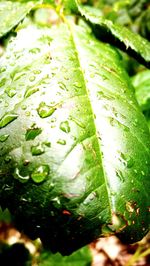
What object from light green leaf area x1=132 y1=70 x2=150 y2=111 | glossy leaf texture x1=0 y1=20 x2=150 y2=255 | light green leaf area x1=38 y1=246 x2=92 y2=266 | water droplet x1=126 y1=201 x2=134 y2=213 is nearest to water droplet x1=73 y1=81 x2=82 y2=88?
glossy leaf texture x1=0 y1=20 x2=150 y2=255

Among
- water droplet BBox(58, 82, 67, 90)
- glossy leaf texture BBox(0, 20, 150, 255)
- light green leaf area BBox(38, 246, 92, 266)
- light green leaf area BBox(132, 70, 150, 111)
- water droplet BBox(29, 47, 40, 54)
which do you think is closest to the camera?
glossy leaf texture BBox(0, 20, 150, 255)

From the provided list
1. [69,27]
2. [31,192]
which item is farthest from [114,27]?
[31,192]

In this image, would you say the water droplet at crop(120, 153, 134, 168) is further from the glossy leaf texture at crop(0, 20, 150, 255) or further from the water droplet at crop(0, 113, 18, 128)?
the water droplet at crop(0, 113, 18, 128)

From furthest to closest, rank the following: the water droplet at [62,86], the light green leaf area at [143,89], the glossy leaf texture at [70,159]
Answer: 1. the light green leaf area at [143,89]
2. the water droplet at [62,86]
3. the glossy leaf texture at [70,159]

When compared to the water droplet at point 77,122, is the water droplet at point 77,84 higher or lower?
higher

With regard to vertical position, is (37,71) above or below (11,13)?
below

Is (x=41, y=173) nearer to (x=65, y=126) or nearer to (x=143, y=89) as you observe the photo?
(x=65, y=126)

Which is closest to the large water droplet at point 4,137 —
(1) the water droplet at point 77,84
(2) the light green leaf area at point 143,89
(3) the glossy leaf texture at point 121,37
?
(1) the water droplet at point 77,84

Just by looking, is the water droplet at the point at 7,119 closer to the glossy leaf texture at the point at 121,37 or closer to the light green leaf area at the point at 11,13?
the light green leaf area at the point at 11,13

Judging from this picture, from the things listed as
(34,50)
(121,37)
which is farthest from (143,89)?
(34,50)
